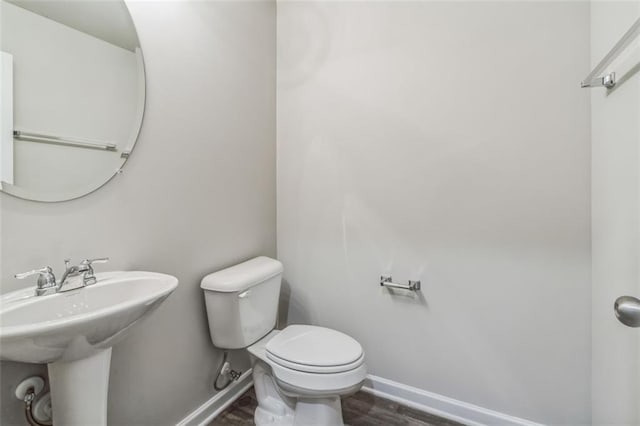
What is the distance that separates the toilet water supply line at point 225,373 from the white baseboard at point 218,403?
42 millimetres

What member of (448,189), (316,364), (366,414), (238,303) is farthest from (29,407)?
(448,189)

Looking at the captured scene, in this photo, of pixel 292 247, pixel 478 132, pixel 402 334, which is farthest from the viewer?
pixel 292 247

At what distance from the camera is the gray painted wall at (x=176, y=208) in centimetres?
95

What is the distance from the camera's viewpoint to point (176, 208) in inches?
50.8

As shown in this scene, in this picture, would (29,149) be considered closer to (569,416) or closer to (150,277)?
(150,277)

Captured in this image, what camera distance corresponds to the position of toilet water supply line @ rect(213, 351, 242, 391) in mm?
1507

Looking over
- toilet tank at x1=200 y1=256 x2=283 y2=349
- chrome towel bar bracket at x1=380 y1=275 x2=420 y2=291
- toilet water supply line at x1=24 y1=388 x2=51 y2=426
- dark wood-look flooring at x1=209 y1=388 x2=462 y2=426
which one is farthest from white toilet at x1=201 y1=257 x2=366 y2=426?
toilet water supply line at x1=24 y1=388 x2=51 y2=426

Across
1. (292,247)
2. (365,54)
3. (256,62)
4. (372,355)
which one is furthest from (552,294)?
(256,62)

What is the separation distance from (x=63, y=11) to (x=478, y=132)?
5.45ft

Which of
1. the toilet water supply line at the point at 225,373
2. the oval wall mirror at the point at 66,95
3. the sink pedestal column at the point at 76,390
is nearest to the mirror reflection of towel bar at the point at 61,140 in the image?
the oval wall mirror at the point at 66,95

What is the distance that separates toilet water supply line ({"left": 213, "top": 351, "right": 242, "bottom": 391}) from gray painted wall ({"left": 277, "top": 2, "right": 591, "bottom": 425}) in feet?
1.62

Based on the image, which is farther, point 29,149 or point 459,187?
point 459,187

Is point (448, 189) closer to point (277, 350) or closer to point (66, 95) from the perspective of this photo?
point (277, 350)

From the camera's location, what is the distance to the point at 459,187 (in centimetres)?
143
